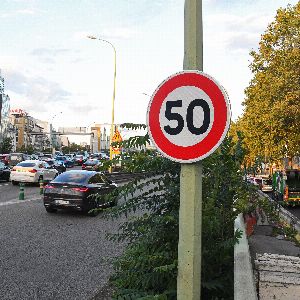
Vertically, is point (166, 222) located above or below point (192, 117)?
below

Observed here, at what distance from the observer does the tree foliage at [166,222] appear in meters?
4.33

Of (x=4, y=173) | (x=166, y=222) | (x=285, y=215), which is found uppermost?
(x=166, y=222)

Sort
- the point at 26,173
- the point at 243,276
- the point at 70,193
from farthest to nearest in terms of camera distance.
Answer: the point at 26,173 < the point at 70,193 < the point at 243,276

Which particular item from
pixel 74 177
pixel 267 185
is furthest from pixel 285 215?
pixel 267 185

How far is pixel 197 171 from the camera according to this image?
Answer: 3.17 m

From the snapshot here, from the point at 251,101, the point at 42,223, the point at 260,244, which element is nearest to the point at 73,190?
the point at 42,223

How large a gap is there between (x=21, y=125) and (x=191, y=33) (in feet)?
580

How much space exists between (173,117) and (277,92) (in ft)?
81.1

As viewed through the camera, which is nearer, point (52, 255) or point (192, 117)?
point (192, 117)

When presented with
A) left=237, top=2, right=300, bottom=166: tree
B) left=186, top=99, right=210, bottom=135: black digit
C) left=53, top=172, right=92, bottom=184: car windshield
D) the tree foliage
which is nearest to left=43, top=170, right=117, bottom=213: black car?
left=53, top=172, right=92, bottom=184: car windshield

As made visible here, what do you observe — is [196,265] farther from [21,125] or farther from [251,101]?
[21,125]

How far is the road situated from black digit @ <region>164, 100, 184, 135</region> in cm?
239

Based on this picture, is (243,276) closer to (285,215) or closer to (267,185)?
(285,215)

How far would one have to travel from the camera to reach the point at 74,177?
15.0m
